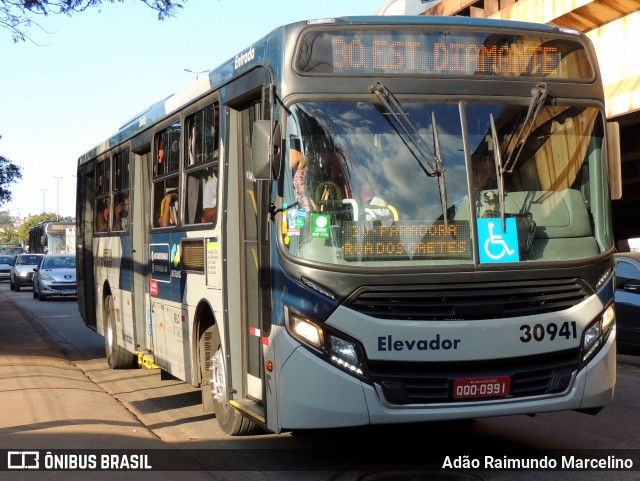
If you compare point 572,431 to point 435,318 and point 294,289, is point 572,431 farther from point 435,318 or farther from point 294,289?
point 294,289

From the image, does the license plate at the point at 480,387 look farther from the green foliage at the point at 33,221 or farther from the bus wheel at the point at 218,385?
the green foliage at the point at 33,221

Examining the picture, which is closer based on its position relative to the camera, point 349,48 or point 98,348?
point 349,48

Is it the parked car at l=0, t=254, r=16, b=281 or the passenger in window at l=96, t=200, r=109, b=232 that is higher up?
the passenger in window at l=96, t=200, r=109, b=232

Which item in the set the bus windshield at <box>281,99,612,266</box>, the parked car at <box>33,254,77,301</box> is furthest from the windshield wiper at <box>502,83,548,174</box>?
the parked car at <box>33,254,77,301</box>

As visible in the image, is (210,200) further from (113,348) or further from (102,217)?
(102,217)

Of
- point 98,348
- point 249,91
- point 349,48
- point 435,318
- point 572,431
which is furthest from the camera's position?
point 98,348

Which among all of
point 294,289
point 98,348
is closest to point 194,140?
point 294,289

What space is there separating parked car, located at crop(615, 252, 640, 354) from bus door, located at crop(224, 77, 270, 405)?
307 inches

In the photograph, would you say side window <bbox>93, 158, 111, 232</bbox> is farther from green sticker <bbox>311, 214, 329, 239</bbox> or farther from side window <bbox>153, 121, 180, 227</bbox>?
green sticker <bbox>311, 214, 329, 239</bbox>

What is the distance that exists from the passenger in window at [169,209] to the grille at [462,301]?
140 inches

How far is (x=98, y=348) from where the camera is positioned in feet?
55.7

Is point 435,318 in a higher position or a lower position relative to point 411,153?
lower

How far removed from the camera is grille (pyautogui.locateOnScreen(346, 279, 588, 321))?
6383 millimetres

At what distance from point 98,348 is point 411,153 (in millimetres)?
11579
